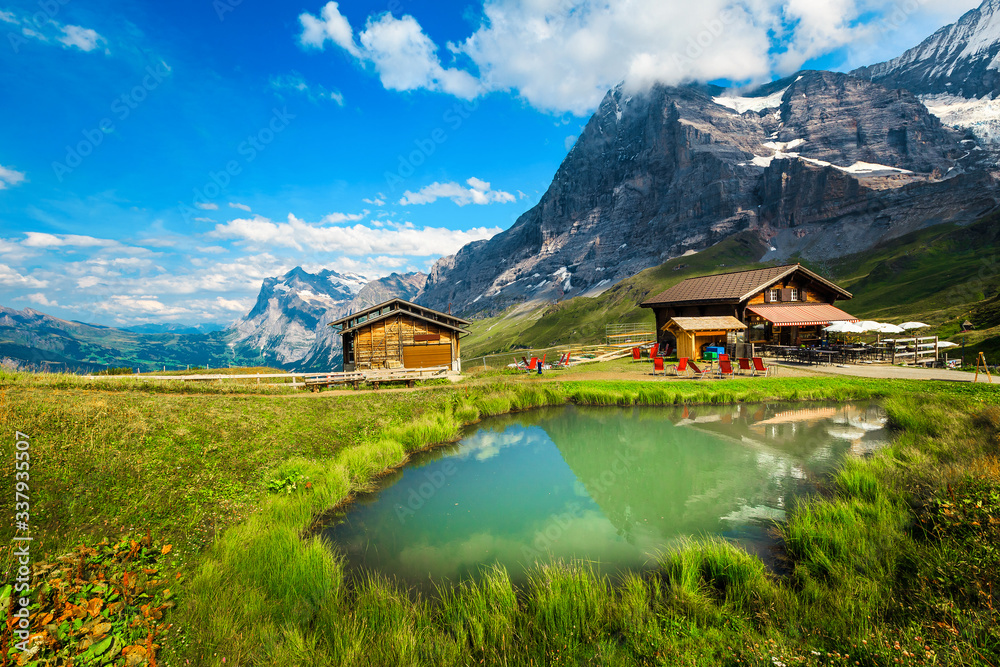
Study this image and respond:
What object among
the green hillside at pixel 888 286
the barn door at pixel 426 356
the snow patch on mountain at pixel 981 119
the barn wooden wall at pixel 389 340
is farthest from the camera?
the snow patch on mountain at pixel 981 119

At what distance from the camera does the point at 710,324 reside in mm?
31750

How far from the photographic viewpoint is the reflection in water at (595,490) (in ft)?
27.5

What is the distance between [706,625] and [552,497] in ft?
18.8

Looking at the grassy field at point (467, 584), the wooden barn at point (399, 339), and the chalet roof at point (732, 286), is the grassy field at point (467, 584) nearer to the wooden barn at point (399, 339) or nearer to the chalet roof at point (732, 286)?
the wooden barn at point (399, 339)

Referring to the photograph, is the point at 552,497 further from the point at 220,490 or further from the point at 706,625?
the point at 220,490

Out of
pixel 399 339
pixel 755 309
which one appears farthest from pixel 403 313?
pixel 755 309

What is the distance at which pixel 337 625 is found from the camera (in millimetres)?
5441

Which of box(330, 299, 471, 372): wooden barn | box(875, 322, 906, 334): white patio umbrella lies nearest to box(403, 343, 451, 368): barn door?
box(330, 299, 471, 372): wooden barn

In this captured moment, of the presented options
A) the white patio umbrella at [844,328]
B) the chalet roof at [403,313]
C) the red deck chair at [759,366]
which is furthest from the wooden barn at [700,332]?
the chalet roof at [403,313]

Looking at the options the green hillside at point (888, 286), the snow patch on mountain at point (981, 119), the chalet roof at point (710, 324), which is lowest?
the chalet roof at point (710, 324)

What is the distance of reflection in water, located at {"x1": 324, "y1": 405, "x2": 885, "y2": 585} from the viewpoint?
8.38 m

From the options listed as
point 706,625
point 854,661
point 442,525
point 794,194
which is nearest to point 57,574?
point 442,525

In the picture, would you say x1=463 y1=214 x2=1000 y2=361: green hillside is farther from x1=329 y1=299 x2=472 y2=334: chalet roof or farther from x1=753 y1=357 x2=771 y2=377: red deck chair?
x1=329 y1=299 x2=472 y2=334: chalet roof

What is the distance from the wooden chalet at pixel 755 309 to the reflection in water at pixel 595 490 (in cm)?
1516
